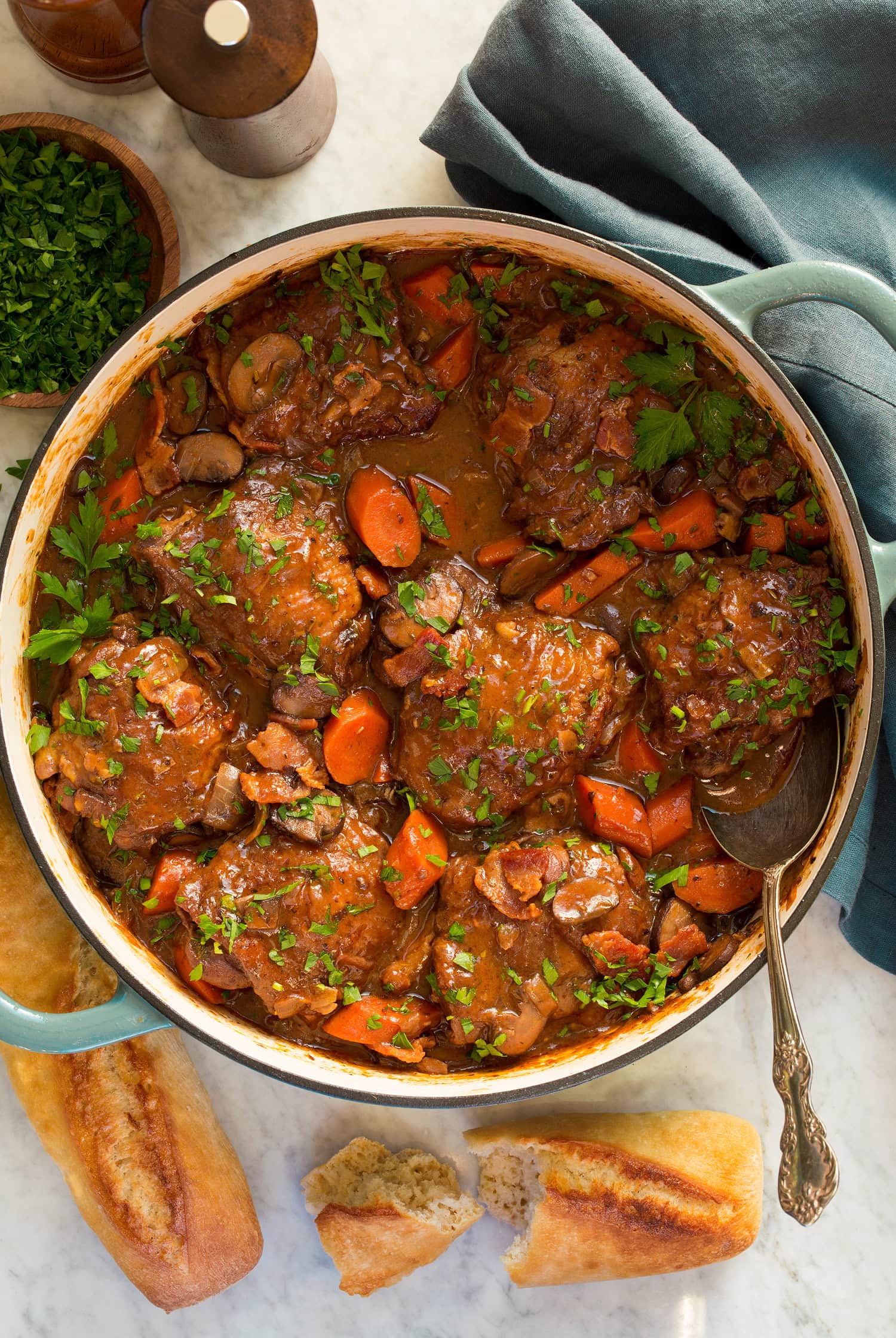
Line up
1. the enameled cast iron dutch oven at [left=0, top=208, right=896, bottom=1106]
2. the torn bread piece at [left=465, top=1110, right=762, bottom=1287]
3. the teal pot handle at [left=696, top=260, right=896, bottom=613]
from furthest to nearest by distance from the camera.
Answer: the torn bread piece at [left=465, top=1110, right=762, bottom=1287], the enameled cast iron dutch oven at [left=0, top=208, right=896, bottom=1106], the teal pot handle at [left=696, top=260, right=896, bottom=613]

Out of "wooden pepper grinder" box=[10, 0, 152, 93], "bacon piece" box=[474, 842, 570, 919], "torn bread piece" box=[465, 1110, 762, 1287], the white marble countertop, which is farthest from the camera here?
the white marble countertop

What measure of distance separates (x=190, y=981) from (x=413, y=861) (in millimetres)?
792

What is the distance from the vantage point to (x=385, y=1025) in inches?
129

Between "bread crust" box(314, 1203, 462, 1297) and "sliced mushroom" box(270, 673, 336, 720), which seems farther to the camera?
"bread crust" box(314, 1203, 462, 1297)

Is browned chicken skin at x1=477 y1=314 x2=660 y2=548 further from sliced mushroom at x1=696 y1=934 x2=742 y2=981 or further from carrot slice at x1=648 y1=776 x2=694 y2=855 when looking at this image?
sliced mushroom at x1=696 y1=934 x2=742 y2=981

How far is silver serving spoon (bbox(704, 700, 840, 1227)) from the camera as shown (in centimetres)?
271

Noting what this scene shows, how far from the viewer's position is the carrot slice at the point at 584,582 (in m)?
3.29

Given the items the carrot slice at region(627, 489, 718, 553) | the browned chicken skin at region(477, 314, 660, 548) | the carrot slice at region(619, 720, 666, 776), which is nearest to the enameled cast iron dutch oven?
the browned chicken skin at region(477, 314, 660, 548)

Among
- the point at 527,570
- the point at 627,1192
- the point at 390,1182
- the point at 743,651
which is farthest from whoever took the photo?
the point at 390,1182

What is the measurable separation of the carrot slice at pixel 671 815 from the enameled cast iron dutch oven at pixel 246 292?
37cm

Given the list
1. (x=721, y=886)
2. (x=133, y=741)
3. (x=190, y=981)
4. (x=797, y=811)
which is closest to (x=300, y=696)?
(x=133, y=741)

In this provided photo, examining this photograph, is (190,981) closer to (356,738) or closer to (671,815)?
(356,738)

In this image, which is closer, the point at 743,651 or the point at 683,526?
the point at 743,651

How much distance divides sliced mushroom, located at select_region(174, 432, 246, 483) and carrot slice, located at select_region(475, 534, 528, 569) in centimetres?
79
